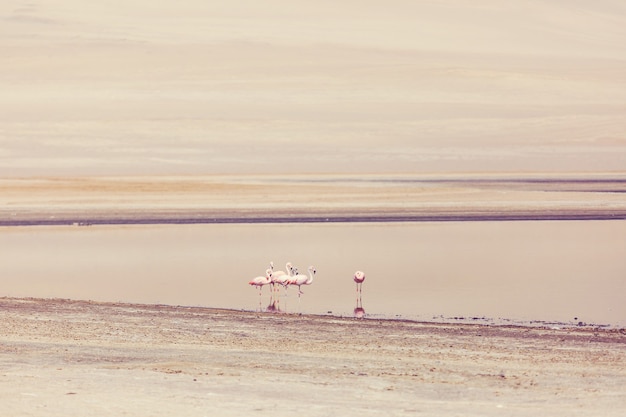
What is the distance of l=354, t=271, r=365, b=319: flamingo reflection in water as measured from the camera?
499 inches

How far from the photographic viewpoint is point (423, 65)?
Result: 5047 cm

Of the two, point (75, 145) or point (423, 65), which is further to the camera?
point (423, 65)

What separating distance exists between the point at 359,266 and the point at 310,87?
1194 inches

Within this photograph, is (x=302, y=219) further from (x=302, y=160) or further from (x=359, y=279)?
(x=302, y=160)

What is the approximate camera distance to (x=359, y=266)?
16.5m

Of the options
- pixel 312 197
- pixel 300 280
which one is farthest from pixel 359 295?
pixel 312 197

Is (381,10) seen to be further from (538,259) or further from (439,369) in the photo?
(439,369)

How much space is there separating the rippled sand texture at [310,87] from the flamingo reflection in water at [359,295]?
17592mm

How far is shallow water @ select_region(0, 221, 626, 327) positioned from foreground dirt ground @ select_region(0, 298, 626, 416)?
4.02 feet

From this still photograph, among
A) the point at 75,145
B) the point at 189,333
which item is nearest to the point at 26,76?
the point at 75,145

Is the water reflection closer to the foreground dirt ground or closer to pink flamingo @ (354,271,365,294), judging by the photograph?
pink flamingo @ (354,271,365,294)

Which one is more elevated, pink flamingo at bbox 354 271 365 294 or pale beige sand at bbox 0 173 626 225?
pale beige sand at bbox 0 173 626 225

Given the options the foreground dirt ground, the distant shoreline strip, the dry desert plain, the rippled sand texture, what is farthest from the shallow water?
the rippled sand texture

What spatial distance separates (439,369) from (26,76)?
133 ft
